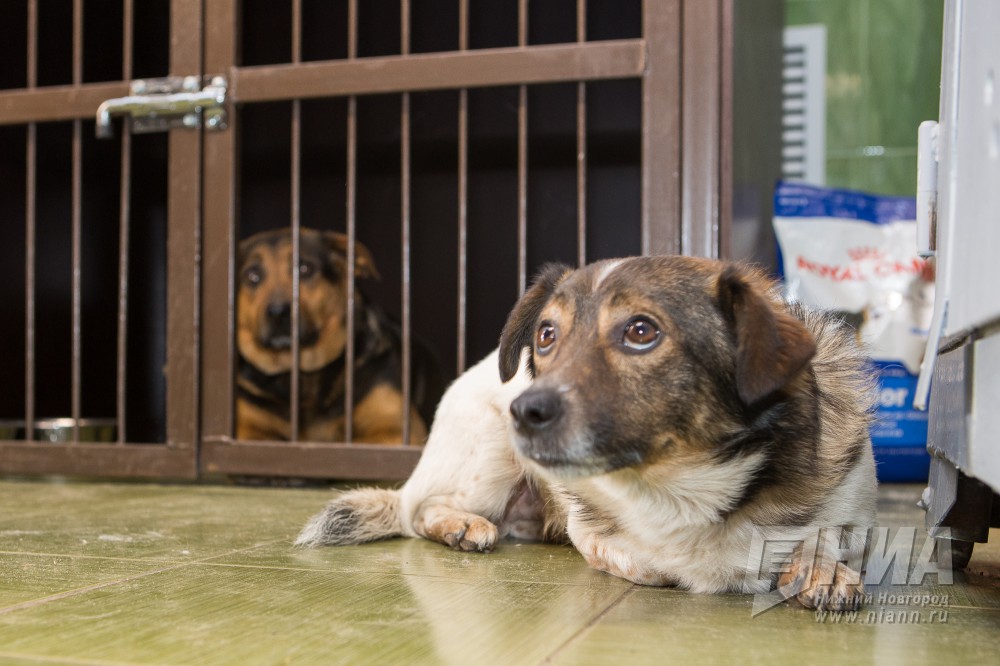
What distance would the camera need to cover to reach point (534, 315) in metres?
1.63

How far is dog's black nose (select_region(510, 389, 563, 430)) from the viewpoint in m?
1.25

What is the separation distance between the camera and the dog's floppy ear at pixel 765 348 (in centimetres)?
125

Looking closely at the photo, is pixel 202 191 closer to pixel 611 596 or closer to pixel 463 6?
pixel 463 6

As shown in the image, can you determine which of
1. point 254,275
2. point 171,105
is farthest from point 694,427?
point 254,275

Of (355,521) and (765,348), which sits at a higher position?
(765,348)

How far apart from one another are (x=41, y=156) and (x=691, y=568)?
11.3 feet

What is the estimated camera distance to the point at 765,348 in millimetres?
1263

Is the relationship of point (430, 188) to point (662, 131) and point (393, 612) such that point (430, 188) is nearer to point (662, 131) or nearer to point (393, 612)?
point (662, 131)

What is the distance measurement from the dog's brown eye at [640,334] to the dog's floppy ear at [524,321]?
0.91ft

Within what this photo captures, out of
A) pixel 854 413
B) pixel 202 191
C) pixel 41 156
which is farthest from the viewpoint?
pixel 41 156

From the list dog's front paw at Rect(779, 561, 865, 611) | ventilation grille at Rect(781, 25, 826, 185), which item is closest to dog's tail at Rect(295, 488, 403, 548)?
dog's front paw at Rect(779, 561, 865, 611)

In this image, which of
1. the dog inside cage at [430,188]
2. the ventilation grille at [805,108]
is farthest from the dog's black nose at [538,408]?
the ventilation grille at [805,108]

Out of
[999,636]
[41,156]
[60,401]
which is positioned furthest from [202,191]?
[999,636]

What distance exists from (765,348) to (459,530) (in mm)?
697
